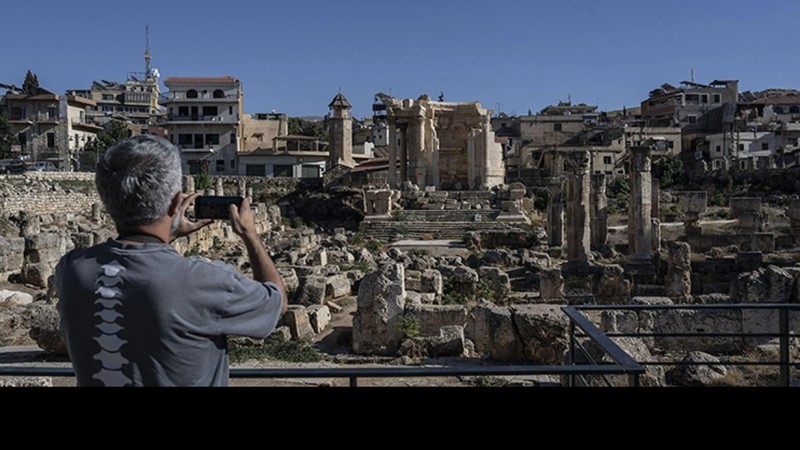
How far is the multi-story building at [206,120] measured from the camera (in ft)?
220

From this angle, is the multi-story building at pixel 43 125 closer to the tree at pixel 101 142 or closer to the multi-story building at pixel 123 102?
the tree at pixel 101 142

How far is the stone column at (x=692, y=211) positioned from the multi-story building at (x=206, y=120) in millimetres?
41208

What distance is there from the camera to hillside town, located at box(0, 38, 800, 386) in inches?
438

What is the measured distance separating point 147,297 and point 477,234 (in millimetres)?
31977

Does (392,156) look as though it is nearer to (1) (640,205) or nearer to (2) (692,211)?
(2) (692,211)

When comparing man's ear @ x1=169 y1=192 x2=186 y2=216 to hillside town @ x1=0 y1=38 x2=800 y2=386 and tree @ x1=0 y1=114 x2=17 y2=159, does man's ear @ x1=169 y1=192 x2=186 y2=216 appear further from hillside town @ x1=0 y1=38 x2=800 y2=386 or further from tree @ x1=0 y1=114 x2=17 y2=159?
tree @ x1=0 y1=114 x2=17 y2=159

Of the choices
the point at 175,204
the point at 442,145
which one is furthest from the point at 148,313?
the point at 442,145

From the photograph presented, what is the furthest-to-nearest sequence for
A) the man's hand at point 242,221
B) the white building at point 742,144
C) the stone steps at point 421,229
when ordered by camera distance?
the white building at point 742,144, the stone steps at point 421,229, the man's hand at point 242,221

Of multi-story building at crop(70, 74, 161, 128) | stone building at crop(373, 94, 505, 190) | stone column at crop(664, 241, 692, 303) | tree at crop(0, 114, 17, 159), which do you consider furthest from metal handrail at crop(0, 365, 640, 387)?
multi-story building at crop(70, 74, 161, 128)

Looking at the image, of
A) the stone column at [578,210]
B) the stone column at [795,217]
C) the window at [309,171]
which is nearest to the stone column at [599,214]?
the stone column at [578,210]

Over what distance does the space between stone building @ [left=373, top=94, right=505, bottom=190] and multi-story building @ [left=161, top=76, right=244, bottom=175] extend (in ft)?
67.8

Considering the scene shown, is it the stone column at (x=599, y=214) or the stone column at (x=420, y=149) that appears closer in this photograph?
the stone column at (x=599, y=214)
